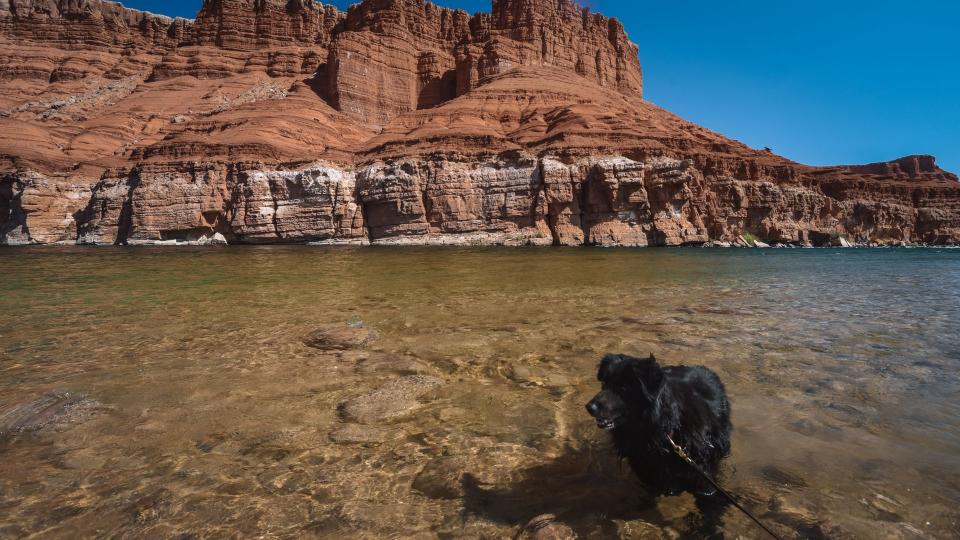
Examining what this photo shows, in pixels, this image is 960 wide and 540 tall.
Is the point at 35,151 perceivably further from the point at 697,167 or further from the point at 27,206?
the point at 697,167

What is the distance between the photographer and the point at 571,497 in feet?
8.96

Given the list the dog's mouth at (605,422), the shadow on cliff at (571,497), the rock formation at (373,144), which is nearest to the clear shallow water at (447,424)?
the shadow on cliff at (571,497)

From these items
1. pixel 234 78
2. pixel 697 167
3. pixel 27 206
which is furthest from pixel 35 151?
pixel 697 167

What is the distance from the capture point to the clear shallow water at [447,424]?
2.54 metres

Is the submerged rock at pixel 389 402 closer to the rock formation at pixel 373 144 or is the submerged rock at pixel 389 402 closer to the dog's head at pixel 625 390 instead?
the dog's head at pixel 625 390

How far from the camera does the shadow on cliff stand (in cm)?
254

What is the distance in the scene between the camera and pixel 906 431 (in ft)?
11.3

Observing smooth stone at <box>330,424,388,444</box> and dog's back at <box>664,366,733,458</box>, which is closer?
dog's back at <box>664,366,733,458</box>

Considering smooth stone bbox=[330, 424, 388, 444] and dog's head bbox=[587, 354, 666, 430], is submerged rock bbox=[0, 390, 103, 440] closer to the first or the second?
smooth stone bbox=[330, 424, 388, 444]

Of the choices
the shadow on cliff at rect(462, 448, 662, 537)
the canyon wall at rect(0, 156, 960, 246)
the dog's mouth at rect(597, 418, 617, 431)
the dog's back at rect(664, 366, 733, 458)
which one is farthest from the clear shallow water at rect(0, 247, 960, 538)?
the canyon wall at rect(0, 156, 960, 246)

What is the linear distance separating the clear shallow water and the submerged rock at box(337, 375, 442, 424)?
0.11 feet

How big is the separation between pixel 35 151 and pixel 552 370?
7226 centimetres

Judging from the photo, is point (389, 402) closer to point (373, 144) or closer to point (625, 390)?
point (625, 390)

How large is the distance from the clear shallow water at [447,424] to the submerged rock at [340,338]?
21 centimetres
